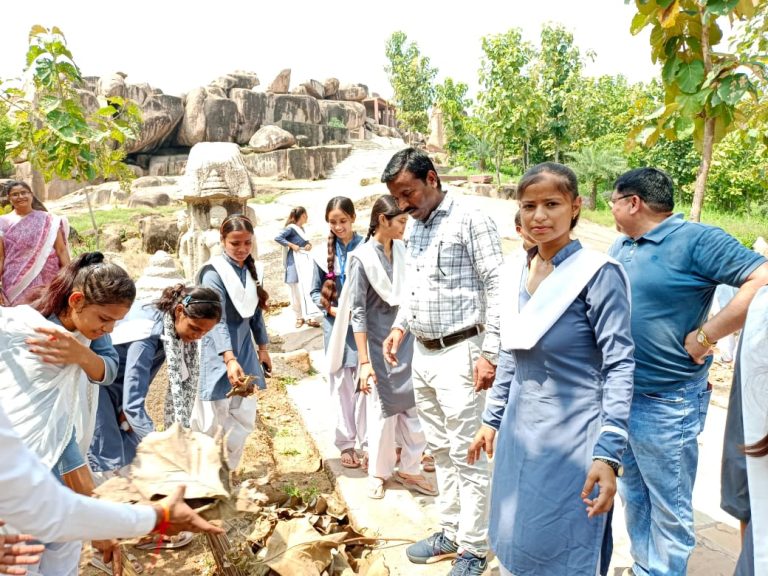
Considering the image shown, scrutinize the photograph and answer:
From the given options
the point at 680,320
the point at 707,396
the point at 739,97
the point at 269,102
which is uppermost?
the point at 269,102

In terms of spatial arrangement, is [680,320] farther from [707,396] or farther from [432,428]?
[432,428]

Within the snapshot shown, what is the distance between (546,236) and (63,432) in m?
1.74

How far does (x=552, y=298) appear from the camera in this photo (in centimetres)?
174

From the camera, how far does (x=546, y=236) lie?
1797 mm

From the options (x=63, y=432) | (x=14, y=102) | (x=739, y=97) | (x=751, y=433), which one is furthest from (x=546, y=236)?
(x=14, y=102)

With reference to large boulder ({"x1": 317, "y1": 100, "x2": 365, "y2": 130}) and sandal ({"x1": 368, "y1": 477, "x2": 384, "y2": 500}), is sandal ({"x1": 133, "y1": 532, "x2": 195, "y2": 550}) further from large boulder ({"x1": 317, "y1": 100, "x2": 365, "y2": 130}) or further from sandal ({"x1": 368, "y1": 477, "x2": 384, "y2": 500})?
→ large boulder ({"x1": 317, "y1": 100, "x2": 365, "y2": 130})

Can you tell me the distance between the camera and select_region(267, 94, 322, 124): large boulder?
27312 millimetres

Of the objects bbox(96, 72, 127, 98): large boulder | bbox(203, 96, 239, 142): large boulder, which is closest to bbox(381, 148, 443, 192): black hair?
bbox(96, 72, 127, 98): large boulder

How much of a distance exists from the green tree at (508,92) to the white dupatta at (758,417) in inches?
725

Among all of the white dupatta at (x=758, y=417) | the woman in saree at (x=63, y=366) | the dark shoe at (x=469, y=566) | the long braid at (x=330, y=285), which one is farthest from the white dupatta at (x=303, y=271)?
the white dupatta at (x=758, y=417)

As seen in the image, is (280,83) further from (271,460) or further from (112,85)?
(271,460)

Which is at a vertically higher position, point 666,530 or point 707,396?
point 707,396

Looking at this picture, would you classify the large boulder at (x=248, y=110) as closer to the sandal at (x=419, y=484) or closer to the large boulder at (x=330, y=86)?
the large boulder at (x=330, y=86)

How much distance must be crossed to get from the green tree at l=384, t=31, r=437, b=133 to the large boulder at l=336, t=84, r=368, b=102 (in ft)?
6.78
